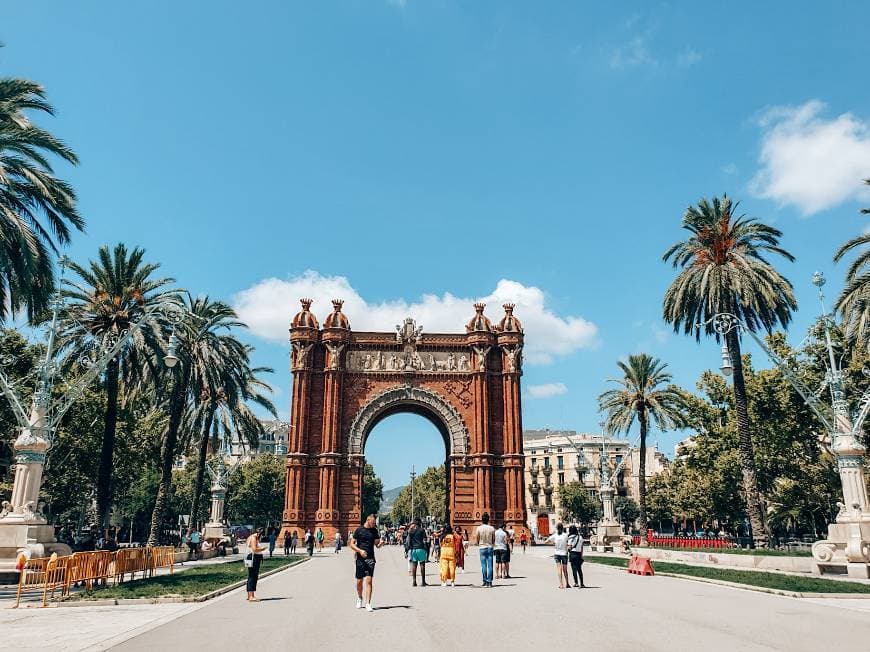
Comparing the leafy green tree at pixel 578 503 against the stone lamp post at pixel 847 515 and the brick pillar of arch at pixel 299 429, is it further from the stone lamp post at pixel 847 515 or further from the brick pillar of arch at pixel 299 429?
the stone lamp post at pixel 847 515

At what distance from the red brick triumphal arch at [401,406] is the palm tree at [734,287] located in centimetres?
1864

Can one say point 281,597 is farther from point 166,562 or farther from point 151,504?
point 151,504

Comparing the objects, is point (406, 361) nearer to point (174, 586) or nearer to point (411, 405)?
point (411, 405)

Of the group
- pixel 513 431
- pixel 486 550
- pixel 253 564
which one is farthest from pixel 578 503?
pixel 253 564

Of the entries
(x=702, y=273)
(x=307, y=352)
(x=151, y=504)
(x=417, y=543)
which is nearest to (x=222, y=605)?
(x=417, y=543)

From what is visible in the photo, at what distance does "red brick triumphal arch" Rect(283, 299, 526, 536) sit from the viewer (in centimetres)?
4491

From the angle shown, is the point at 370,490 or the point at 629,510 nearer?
the point at 629,510

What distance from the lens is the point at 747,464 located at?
27.6 m

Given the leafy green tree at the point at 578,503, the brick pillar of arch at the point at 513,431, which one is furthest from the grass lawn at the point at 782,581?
the leafy green tree at the point at 578,503

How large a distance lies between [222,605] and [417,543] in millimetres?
6056

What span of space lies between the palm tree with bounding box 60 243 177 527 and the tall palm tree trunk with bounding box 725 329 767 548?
2448cm

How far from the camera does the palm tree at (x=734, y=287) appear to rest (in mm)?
27812

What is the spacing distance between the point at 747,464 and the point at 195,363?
25.8 metres

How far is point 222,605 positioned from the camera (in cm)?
1339
